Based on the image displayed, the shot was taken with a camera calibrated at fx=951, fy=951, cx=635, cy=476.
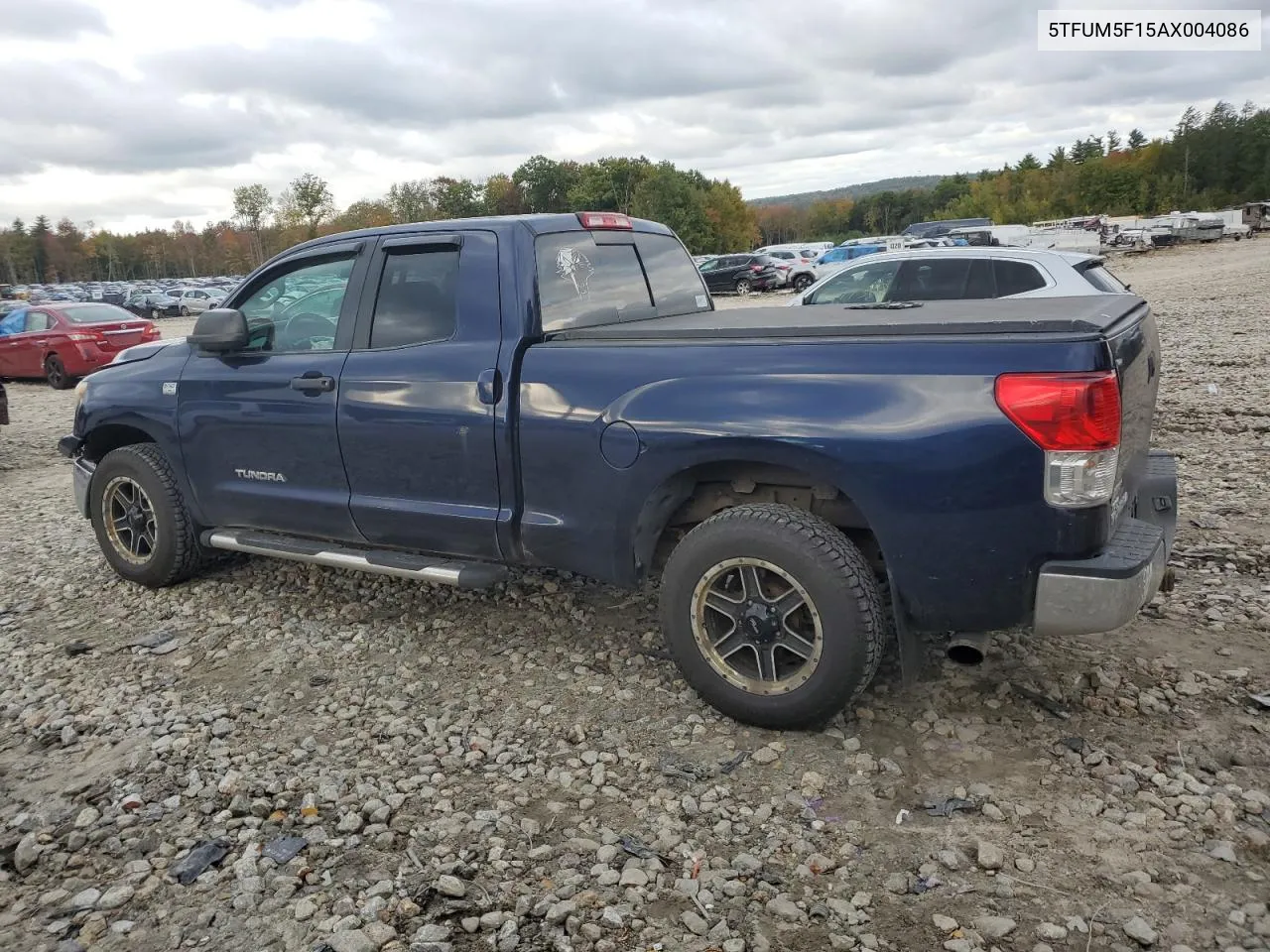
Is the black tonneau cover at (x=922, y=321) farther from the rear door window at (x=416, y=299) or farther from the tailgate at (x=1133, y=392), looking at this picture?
the rear door window at (x=416, y=299)

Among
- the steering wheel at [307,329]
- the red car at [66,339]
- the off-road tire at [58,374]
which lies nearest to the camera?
the steering wheel at [307,329]

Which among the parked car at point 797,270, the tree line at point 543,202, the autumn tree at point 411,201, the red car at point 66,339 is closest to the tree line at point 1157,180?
the tree line at point 543,202

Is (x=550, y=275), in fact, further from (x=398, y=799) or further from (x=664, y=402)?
(x=398, y=799)

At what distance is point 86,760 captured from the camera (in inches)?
149

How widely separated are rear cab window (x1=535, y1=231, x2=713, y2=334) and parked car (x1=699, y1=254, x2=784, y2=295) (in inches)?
1066

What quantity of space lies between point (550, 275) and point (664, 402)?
1090mm

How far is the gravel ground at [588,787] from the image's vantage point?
2748 millimetres

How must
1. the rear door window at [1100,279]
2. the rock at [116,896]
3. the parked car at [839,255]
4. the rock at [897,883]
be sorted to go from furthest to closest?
1. the parked car at [839,255]
2. the rear door window at [1100,279]
3. the rock at [116,896]
4. the rock at [897,883]

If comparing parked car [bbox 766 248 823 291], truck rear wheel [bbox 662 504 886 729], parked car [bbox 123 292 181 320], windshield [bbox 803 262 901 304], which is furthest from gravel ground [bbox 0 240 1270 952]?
parked car [bbox 123 292 181 320]

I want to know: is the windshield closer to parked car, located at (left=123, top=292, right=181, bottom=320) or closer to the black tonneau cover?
the black tonneau cover

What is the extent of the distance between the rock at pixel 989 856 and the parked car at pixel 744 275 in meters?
29.9

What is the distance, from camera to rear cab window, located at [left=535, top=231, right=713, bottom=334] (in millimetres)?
4375

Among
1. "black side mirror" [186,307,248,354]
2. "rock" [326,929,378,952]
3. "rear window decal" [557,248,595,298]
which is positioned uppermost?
"rear window decal" [557,248,595,298]

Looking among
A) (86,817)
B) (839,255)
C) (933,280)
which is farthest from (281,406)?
(839,255)
